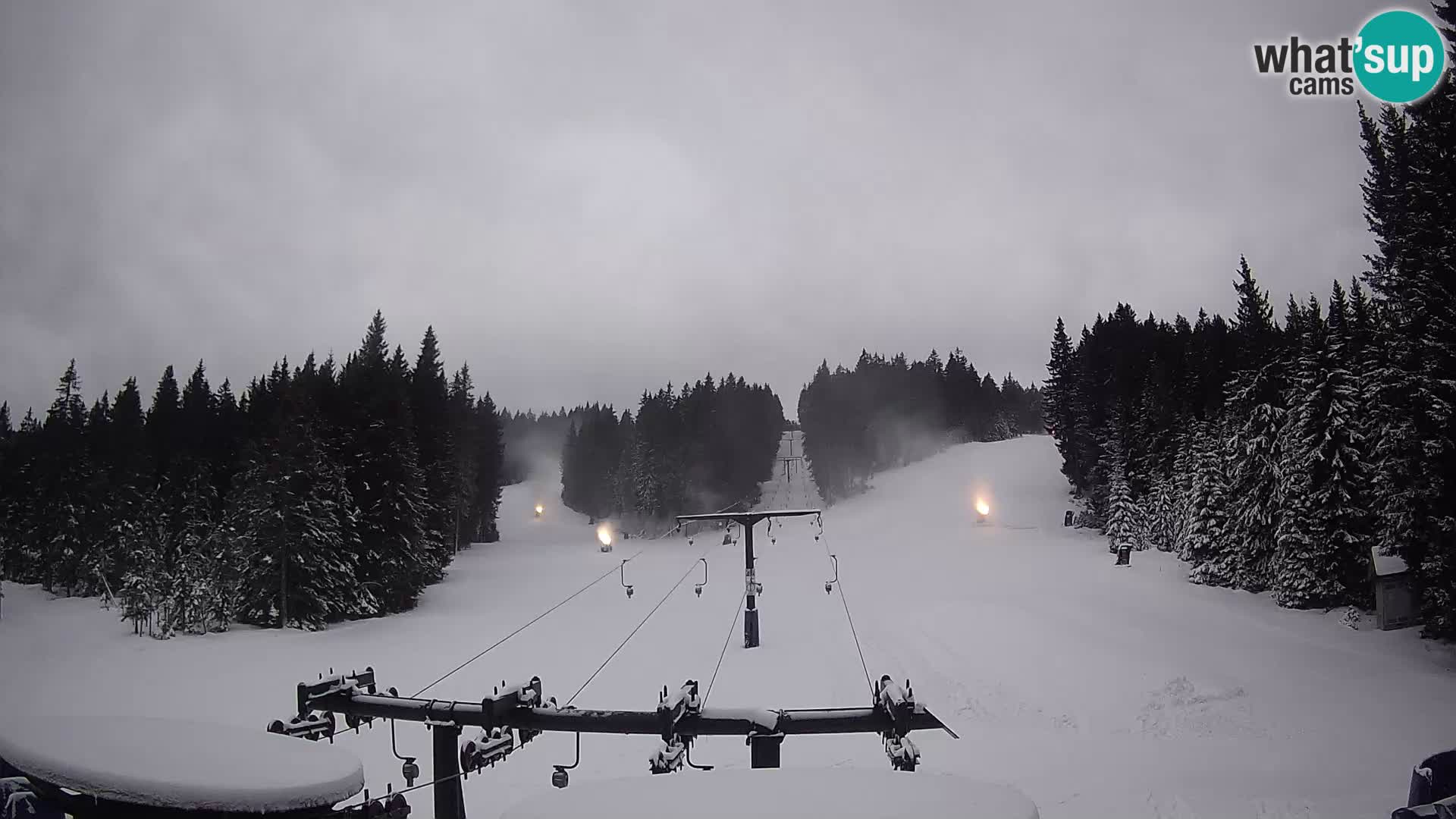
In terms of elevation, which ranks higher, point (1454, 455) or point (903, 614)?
point (1454, 455)

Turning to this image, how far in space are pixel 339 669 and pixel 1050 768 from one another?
71.9 feet

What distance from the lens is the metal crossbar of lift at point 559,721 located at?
7180 millimetres

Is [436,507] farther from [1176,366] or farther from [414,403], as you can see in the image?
[1176,366]

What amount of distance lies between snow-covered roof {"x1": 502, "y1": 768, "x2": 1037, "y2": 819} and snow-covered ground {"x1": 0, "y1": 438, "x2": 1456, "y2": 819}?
14.6 inches

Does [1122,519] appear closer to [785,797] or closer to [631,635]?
[631,635]

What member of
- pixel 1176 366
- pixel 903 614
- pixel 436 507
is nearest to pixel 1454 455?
pixel 903 614

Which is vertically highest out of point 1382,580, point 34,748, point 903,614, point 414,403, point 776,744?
point 414,403

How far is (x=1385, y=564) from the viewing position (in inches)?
821

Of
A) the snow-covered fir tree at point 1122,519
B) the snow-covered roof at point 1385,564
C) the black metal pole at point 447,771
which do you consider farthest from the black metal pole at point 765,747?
the snow-covered fir tree at point 1122,519

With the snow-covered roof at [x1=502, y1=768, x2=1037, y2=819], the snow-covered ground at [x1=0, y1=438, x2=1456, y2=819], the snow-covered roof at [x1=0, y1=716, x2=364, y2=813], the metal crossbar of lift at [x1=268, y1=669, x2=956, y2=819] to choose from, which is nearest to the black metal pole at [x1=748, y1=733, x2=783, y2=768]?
the metal crossbar of lift at [x1=268, y1=669, x2=956, y2=819]

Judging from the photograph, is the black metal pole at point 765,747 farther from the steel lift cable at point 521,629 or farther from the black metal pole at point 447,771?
the steel lift cable at point 521,629

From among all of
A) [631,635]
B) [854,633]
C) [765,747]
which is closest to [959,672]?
[854,633]

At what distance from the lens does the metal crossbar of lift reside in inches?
283

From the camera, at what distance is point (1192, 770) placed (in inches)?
551
